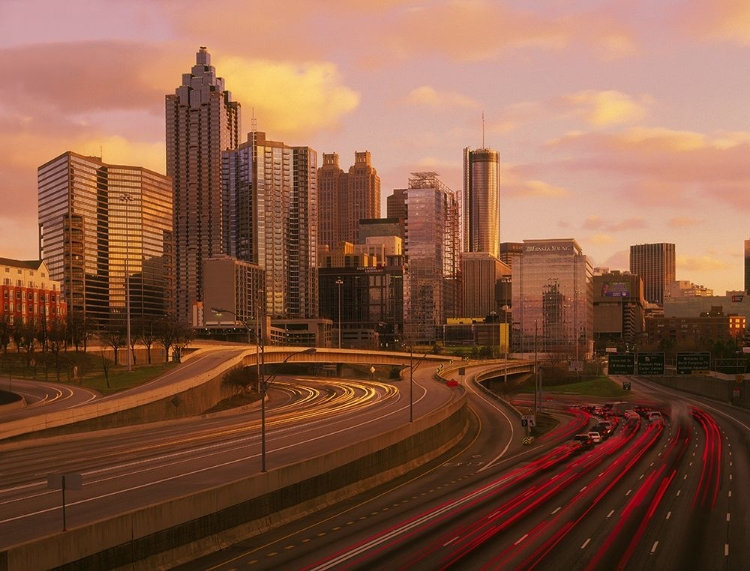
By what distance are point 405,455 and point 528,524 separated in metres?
21.3

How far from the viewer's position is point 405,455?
6600 cm

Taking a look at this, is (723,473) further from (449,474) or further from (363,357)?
(363,357)

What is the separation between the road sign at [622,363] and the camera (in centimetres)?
11038

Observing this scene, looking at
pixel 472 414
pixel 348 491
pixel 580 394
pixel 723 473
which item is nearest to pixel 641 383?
pixel 580 394

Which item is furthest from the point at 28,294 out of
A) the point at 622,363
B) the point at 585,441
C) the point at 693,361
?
the point at 693,361

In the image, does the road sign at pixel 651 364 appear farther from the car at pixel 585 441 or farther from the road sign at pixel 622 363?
the car at pixel 585 441

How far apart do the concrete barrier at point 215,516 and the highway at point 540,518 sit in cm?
102

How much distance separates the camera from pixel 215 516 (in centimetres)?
3919

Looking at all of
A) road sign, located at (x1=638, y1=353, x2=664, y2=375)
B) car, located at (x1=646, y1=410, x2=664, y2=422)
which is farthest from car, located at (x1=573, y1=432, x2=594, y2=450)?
car, located at (x1=646, y1=410, x2=664, y2=422)

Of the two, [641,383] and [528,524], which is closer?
[528,524]

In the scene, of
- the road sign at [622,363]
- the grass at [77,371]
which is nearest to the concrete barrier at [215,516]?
the grass at [77,371]

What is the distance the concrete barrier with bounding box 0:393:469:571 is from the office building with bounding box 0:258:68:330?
96057 mm

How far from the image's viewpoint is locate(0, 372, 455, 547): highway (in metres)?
37.9

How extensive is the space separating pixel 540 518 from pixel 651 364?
216 ft
